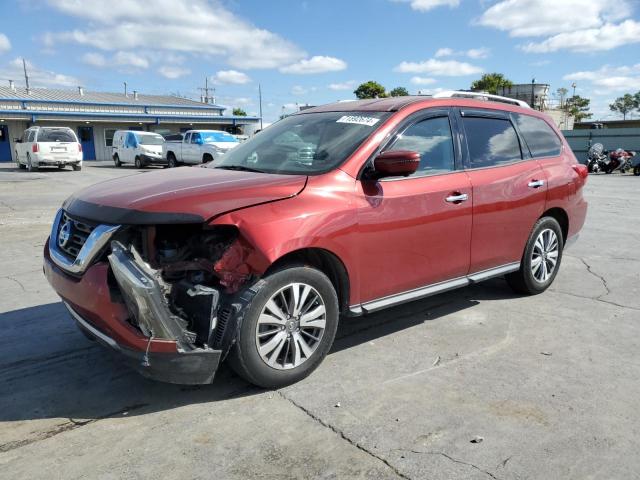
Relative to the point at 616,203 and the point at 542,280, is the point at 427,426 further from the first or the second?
the point at 616,203

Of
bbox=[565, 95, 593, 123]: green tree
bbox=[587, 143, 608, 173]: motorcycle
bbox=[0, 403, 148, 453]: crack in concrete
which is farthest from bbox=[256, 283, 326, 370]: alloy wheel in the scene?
bbox=[565, 95, 593, 123]: green tree

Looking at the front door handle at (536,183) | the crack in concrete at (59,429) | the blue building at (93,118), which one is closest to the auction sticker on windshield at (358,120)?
the front door handle at (536,183)

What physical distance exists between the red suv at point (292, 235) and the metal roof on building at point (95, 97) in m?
43.4

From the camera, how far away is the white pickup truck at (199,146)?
22.6m

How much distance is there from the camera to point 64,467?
2590mm

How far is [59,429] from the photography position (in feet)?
9.62

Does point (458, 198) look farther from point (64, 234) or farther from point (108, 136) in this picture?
point (108, 136)

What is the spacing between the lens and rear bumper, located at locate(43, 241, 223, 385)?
2885 millimetres

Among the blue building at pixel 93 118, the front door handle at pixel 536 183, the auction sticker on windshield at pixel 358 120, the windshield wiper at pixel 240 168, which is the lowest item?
the front door handle at pixel 536 183

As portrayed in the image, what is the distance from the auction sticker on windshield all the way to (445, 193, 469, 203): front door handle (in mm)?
821

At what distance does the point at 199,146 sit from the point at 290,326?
2087 cm

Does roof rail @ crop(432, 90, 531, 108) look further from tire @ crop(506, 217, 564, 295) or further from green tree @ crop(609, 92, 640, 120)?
green tree @ crop(609, 92, 640, 120)

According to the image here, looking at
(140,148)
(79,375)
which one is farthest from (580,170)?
(140,148)

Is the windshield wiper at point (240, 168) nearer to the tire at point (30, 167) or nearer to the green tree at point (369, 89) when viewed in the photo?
the tire at point (30, 167)
